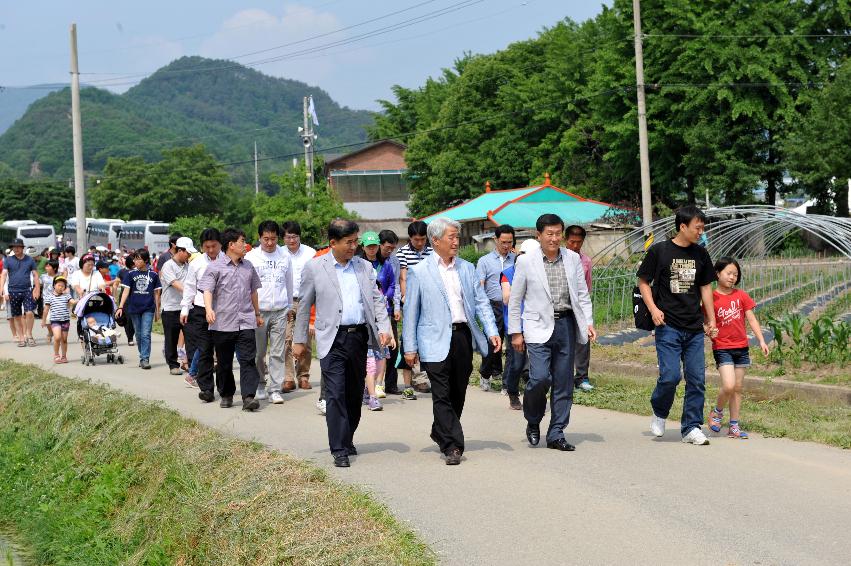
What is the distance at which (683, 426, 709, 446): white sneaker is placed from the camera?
8562mm

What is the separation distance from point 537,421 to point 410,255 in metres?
3.64

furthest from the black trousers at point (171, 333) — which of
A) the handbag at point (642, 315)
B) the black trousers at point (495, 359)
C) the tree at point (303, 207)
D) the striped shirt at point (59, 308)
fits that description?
the tree at point (303, 207)

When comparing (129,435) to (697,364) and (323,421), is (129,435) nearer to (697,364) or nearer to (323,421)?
(323,421)

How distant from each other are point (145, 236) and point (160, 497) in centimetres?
6156

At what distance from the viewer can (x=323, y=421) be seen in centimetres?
1041

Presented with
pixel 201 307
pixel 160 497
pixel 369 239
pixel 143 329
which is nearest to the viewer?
pixel 160 497

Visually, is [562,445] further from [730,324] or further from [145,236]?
[145,236]

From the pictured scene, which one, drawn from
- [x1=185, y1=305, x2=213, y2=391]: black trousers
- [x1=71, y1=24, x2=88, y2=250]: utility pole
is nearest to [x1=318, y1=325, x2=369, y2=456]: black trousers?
[x1=185, y1=305, x2=213, y2=391]: black trousers

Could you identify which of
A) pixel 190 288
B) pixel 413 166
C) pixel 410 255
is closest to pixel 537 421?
pixel 410 255

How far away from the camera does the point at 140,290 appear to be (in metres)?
15.4

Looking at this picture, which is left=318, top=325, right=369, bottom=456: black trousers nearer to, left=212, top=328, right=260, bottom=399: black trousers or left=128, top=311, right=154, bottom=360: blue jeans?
left=212, top=328, right=260, bottom=399: black trousers

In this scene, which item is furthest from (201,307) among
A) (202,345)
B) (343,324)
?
(343,324)

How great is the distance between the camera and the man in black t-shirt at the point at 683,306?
8617 mm

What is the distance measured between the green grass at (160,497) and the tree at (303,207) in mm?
27381
